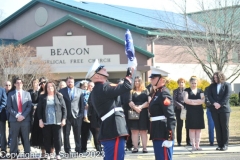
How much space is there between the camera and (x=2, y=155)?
13367mm

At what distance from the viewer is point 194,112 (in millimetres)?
13547

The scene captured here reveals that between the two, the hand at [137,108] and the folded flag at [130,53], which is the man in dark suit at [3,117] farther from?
the folded flag at [130,53]

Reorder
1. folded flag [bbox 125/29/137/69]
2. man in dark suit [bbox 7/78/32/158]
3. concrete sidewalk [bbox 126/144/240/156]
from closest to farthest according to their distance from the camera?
1. folded flag [bbox 125/29/137/69]
2. man in dark suit [bbox 7/78/32/158]
3. concrete sidewalk [bbox 126/144/240/156]

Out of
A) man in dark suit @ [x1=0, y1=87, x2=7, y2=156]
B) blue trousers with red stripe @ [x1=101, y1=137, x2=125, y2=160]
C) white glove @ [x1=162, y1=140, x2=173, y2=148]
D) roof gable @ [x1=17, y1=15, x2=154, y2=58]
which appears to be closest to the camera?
blue trousers with red stripe @ [x1=101, y1=137, x2=125, y2=160]

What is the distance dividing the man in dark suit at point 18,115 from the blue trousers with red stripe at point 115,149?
5.50m

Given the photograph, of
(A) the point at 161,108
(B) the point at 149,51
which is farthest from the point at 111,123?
(B) the point at 149,51

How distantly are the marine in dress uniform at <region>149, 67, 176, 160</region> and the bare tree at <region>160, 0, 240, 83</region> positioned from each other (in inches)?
884

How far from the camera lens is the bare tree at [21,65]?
2970 cm

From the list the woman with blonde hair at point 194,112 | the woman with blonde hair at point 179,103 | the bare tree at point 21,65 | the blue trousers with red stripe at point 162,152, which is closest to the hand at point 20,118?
the woman with blonde hair at point 194,112

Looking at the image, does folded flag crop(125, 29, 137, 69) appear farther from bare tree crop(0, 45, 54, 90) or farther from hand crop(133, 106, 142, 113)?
bare tree crop(0, 45, 54, 90)

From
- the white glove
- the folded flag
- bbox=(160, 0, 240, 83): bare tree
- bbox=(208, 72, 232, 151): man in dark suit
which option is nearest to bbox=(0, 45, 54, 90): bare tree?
bbox=(160, 0, 240, 83): bare tree

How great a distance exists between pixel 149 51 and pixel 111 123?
26.2 metres

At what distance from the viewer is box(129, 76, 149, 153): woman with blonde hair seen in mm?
13328

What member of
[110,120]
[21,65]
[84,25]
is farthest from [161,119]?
[84,25]
